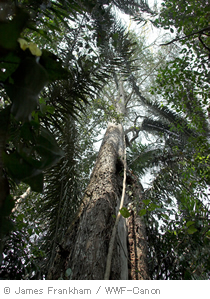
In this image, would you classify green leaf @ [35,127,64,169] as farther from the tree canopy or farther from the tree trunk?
the tree trunk

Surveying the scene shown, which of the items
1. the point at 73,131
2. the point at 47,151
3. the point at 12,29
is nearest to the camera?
the point at 12,29

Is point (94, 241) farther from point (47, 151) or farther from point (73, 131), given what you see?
point (73, 131)

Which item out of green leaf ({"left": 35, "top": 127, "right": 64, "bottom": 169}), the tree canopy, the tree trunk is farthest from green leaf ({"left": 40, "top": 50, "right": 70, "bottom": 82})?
the tree trunk

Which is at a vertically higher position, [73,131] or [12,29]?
[73,131]

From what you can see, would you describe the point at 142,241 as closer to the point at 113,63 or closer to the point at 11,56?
the point at 113,63

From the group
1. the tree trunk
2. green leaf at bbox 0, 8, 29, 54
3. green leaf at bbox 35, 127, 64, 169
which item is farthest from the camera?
the tree trunk

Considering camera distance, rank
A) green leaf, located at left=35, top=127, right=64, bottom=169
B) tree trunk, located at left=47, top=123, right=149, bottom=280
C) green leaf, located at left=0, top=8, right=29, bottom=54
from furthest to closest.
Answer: tree trunk, located at left=47, top=123, right=149, bottom=280 → green leaf, located at left=35, top=127, right=64, bottom=169 → green leaf, located at left=0, top=8, right=29, bottom=54

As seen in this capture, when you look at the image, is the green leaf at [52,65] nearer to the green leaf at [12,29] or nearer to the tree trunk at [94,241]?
the green leaf at [12,29]

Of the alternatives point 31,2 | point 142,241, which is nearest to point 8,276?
point 142,241

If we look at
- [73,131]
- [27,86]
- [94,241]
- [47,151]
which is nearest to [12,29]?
[27,86]

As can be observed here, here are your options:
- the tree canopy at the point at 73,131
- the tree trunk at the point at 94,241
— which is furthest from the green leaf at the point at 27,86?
the tree trunk at the point at 94,241

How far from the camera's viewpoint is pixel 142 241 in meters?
1.95

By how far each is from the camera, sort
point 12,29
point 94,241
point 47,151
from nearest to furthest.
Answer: point 12,29 < point 47,151 < point 94,241

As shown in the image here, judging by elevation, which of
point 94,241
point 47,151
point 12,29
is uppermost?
point 12,29
